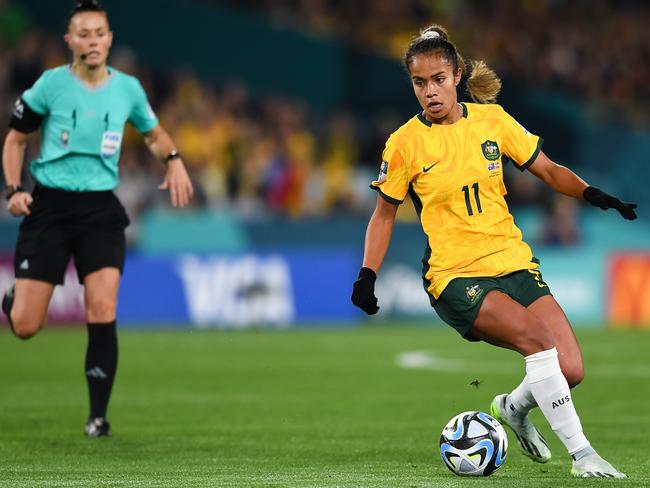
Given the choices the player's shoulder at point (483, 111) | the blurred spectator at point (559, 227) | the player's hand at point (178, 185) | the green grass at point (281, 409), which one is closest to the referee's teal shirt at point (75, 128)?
the player's hand at point (178, 185)

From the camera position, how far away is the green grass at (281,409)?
735cm

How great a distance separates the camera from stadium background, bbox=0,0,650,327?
19656mm

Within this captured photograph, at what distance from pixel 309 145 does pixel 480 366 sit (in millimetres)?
7784

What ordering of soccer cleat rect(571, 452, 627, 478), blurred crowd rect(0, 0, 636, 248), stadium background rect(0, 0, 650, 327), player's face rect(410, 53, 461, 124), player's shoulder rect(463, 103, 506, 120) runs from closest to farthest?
soccer cleat rect(571, 452, 627, 478), player's face rect(410, 53, 461, 124), player's shoulder rect(463, 103, 506, 120), stadium background rect(0, 0, 650, 327), blurred crowd rect(0, 0, 636, 248)

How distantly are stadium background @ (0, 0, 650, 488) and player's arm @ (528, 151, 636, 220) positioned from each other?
1.48 metres

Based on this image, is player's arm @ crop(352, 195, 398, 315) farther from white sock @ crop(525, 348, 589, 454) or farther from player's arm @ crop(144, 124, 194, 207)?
player's arm @ crop(144, 124, 194, 207)

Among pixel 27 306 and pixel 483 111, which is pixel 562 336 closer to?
pixel 483 111

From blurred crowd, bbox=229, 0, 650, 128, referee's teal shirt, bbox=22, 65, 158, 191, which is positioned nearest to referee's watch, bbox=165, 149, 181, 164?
referee's teal shirt, bbox=22, 65, 158, 191

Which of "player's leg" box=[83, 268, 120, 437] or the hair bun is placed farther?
"player's leg" box=[83, 268, 120, 437]

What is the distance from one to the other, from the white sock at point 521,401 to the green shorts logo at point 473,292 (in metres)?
0.71

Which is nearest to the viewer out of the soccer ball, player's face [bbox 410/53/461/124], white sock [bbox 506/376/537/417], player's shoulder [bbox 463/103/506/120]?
the soccer ball

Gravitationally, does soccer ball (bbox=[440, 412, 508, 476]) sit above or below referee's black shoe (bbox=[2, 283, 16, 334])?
below

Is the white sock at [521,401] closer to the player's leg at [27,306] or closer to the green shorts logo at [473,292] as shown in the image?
the green shorts logo at [473,292]

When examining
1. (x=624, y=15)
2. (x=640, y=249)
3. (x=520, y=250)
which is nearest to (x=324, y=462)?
(x=520, y=250)
